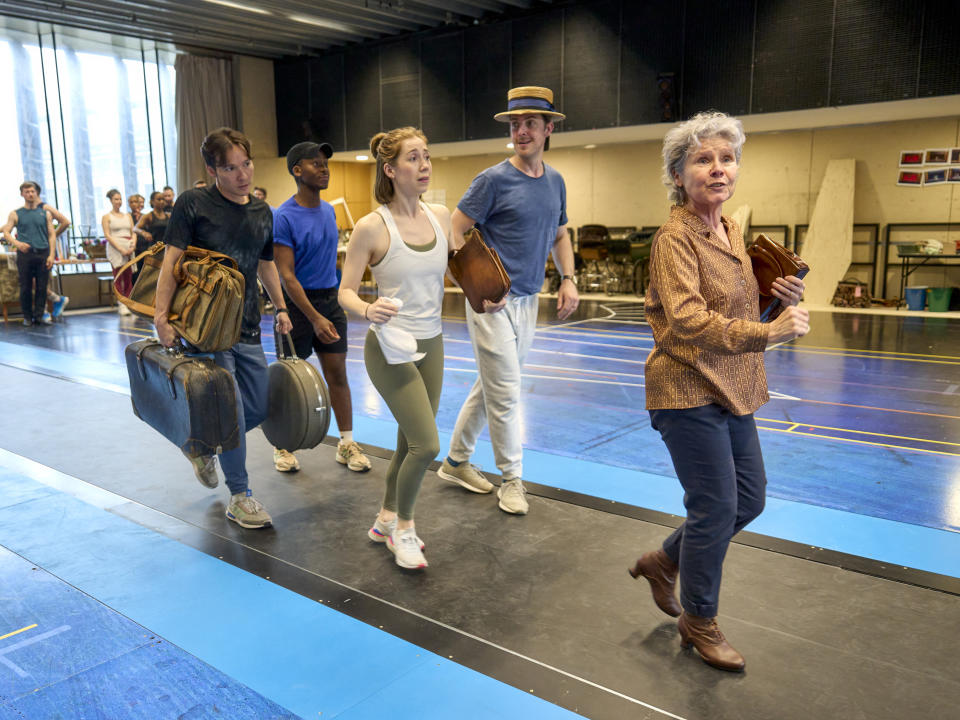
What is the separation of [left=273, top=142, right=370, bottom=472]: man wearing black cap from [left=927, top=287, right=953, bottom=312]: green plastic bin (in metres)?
10.1

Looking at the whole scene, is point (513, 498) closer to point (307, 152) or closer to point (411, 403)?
point (411, 403)

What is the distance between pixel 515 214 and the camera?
11.4 ft

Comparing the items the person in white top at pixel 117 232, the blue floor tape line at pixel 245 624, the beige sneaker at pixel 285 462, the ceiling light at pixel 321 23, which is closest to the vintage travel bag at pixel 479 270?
the blue floor tape line at pixel 245 624

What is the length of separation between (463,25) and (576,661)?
13076 millimetres

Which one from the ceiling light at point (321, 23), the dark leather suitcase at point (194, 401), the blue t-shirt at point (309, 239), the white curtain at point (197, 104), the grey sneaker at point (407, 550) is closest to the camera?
the grey sneaker at point (407, 550)

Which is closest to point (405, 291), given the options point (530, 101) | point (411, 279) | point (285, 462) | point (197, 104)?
point (411, 279)

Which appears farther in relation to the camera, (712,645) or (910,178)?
(910,178)

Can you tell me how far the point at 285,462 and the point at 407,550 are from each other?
1503 mm

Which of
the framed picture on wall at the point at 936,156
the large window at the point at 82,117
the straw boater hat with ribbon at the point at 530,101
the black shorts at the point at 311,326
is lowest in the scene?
the black shorts at the point at 311,326

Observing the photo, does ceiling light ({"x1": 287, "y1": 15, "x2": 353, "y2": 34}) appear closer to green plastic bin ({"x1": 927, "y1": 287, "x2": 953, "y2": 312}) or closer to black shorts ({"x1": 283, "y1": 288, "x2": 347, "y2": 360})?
black shorts ({"x1": 283, "y1": 288, "x2": 347, "y2": 360})

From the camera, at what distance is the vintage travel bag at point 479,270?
2.97 meters

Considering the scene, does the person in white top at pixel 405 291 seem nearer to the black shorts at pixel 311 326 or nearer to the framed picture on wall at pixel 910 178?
the black shorts at pixel 311 326

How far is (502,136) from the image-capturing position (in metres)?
13.2

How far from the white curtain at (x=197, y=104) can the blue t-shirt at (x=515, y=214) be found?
13877 mm
